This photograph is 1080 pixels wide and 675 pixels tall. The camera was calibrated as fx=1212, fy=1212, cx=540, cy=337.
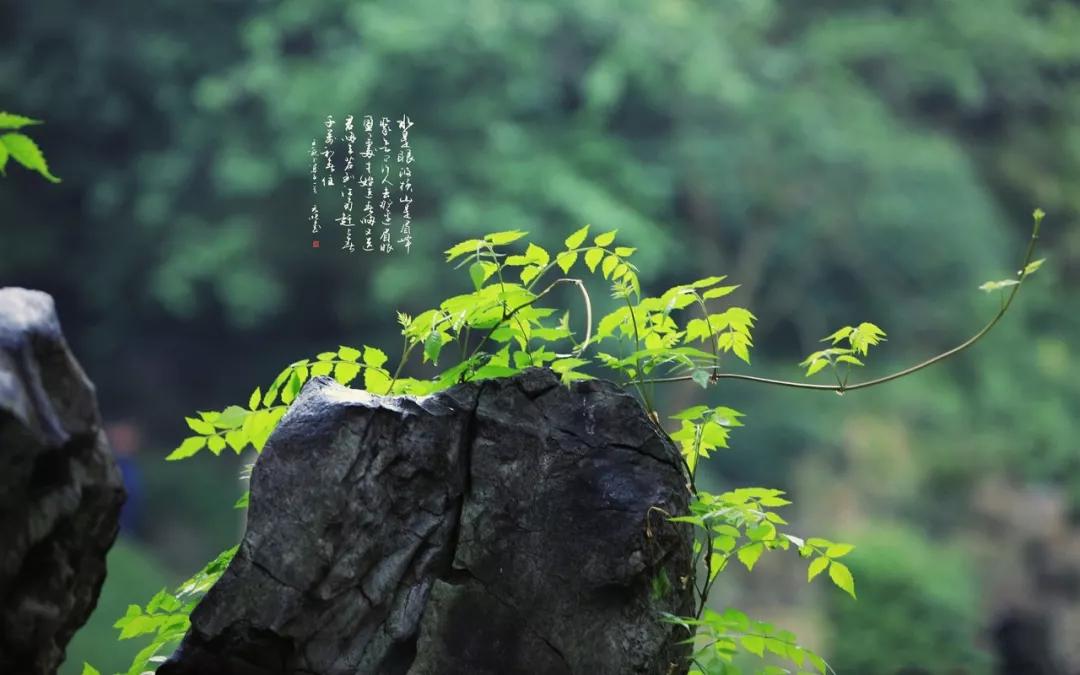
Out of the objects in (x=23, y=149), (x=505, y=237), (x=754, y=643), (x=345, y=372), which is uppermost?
(x=23, y=149)

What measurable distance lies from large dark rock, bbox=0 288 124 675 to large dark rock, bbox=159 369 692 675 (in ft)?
0.57

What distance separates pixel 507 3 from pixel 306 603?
626 centimetres

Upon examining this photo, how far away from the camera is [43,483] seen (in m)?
1.18

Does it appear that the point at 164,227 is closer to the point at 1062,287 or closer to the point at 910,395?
the point at 910,395

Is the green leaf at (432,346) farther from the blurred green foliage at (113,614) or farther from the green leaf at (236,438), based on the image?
the blurred green foliage at (113,614)

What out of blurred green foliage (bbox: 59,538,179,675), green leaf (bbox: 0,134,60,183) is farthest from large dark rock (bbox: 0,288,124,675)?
blurred green foliage (bbox: 59,538,179,675)

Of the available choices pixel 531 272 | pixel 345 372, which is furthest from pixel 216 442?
pixel 531 272

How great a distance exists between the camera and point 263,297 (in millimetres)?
7895

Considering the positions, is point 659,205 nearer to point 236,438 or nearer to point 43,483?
point 236,438

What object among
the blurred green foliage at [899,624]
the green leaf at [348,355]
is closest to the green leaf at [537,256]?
the green leaf at [348,355]

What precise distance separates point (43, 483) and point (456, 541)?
480mm

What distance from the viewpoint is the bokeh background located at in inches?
284

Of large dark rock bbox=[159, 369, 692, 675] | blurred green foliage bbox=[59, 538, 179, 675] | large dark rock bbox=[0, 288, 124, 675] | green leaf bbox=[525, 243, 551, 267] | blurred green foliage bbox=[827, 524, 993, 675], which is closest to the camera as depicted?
large dark rock bbox=[0, 288, 124, 675]

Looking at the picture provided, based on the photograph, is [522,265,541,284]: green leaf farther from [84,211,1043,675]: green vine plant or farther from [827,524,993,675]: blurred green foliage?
[827,524,993,675]: blurred green foliage
